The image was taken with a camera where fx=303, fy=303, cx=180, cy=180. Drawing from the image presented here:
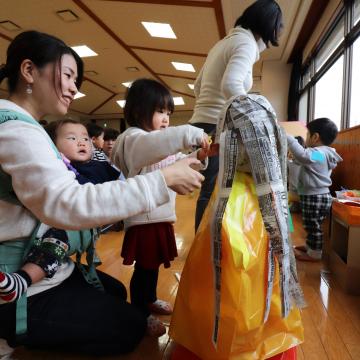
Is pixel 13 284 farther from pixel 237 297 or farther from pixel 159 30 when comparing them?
pixel 159 30

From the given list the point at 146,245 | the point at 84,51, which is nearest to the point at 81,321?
the point at 146,245

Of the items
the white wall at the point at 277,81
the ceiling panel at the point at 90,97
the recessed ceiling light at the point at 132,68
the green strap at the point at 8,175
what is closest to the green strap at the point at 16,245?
the green strap at the point at 8,175

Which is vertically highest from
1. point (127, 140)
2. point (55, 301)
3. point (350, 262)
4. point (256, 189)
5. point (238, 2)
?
point (238, 2)

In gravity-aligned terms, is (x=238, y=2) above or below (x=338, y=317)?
above

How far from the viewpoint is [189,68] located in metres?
5.17

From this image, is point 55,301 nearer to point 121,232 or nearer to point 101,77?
point 121,232

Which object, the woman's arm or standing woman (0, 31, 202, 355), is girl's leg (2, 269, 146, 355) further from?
the woman's arm

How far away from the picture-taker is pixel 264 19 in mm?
1393

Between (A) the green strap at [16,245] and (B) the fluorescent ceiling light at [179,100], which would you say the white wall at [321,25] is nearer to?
(A) the green strap at [16,245]

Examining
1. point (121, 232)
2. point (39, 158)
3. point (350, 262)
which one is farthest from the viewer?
point (121, 232)

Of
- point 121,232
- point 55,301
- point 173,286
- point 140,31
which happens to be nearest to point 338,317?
point 173,286

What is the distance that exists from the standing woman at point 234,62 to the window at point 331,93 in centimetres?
195

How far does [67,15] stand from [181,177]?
3.63 metres

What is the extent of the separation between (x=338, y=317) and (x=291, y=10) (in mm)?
3115
